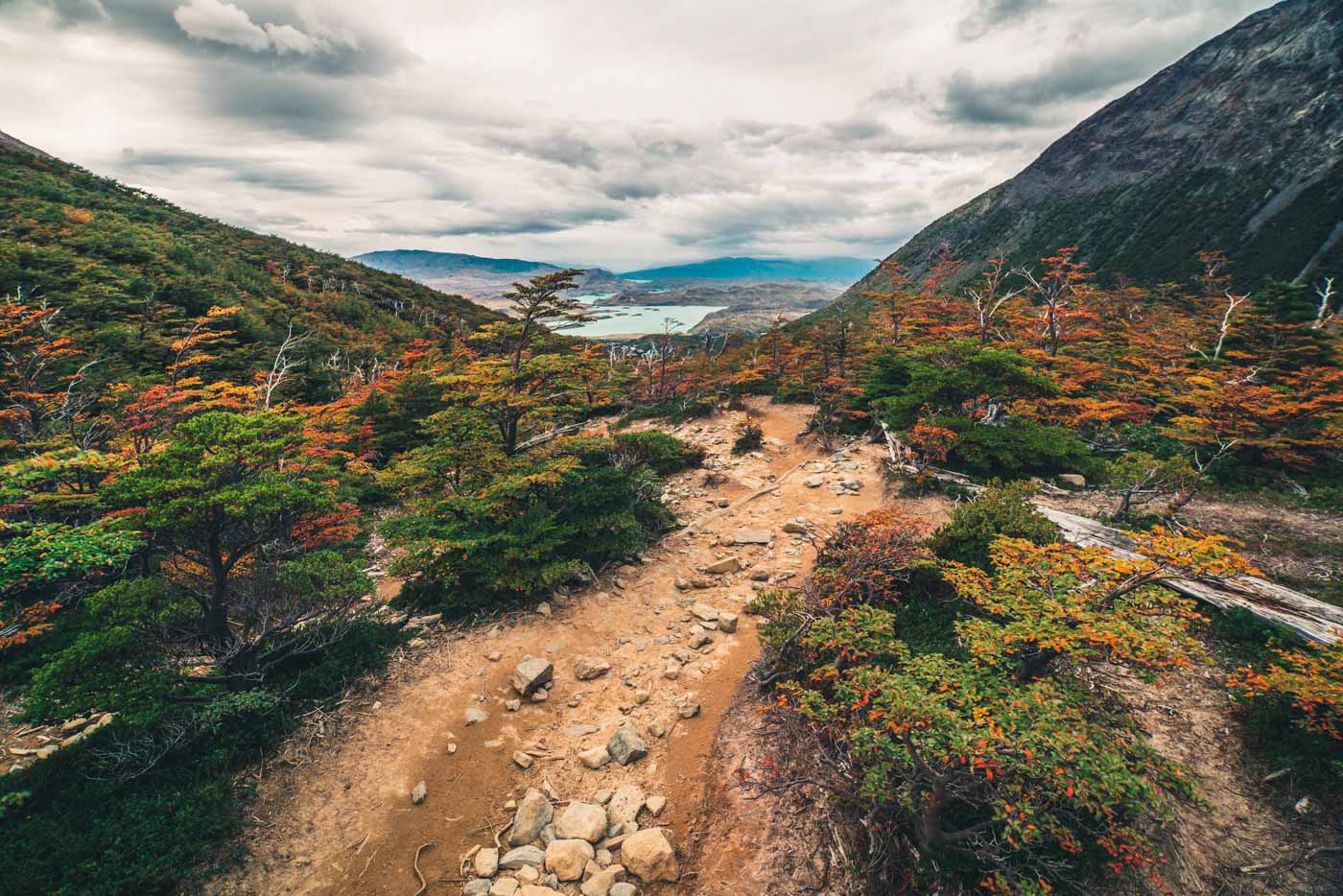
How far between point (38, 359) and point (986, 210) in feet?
490

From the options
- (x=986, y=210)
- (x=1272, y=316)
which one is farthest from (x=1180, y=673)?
(x=986, y=210)

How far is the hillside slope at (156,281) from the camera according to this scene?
2277 centimetres

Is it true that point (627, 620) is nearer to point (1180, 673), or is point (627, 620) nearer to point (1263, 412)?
point (1180, 673)

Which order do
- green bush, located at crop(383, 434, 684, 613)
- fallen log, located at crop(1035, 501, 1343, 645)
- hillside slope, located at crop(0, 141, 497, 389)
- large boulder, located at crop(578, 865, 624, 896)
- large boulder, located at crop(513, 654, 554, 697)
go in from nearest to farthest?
large boulder, located at crop(578, 865, 624, 896)
fallen log, located at crop(1035, 501, 1343, 645)
large boulder, located at crop(513, 654, 554, 697)
green bush, located at crop(383, 434, 684, 613)
hillside slope, located at crop(0, 141, 497, 389)

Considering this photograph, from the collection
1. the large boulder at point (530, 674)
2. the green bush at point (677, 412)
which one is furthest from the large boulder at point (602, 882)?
the green bush at point (677, 412)

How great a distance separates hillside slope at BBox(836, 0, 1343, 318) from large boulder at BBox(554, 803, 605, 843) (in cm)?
7809

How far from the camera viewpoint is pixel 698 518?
13.4 m

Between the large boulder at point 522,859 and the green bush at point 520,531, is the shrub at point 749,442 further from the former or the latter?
the large boulder at point 522,859

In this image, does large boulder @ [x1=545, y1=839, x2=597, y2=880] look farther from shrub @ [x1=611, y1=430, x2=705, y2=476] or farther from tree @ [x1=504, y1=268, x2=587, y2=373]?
shrub @ [x1=611, y1=430, x2=705, y2=476]

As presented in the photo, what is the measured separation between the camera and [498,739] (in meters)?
6.75

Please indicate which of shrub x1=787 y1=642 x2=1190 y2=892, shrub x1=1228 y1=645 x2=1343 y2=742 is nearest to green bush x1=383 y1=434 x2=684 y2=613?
shrub x1=787 y1=642 x2=1190 y2=892

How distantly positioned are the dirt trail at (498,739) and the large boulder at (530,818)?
281 millimetres

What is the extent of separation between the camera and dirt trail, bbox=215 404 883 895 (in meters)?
5.22

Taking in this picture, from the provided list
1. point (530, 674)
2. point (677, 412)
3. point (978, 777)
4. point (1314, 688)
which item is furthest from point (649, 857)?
point (677, 412)
